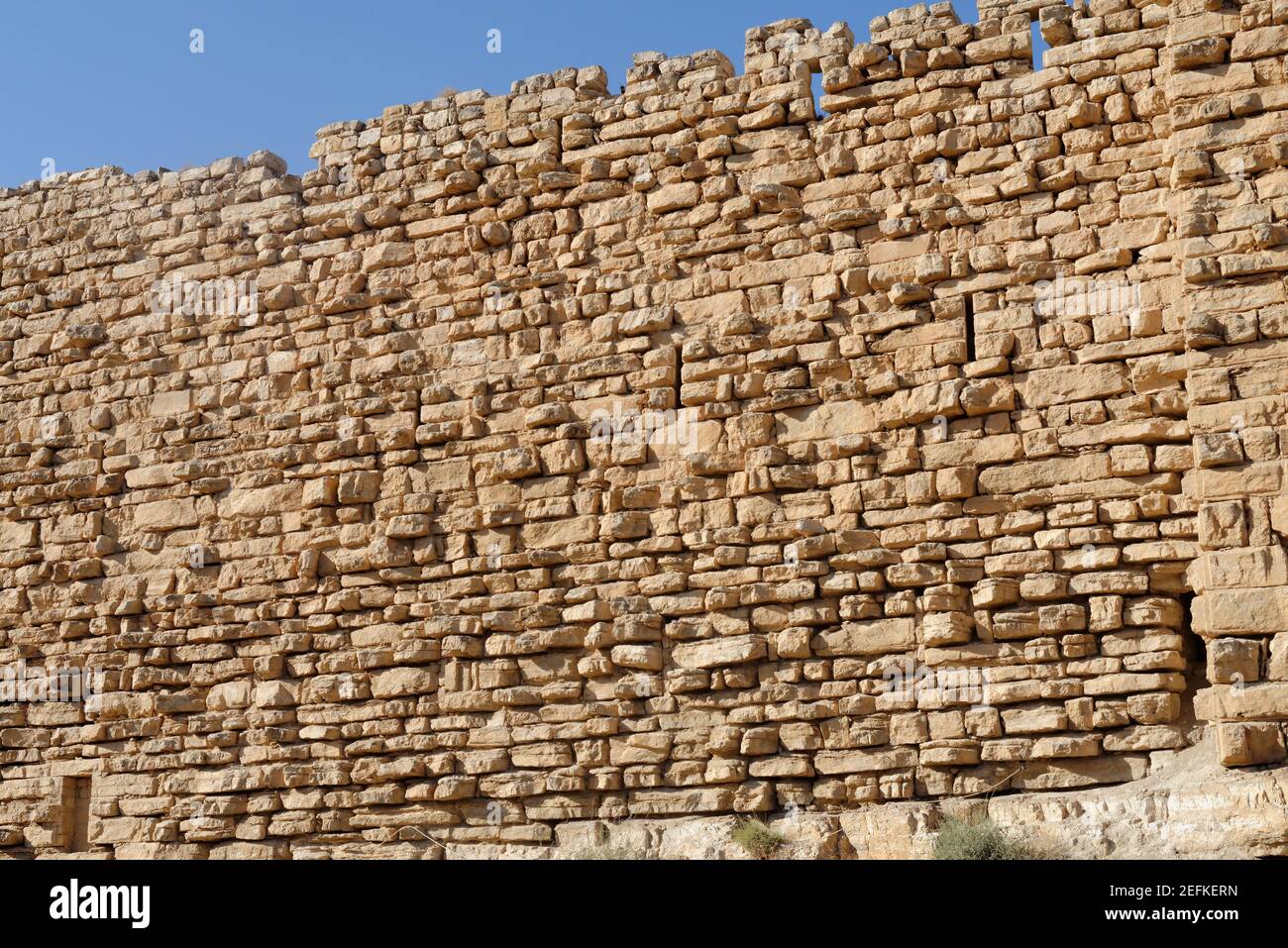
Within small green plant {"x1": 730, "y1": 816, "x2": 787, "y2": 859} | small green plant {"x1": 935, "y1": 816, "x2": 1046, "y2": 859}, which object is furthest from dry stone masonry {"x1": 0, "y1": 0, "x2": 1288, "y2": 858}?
small green plant {"x1": 935, "y1": 816, "x2": 1046, "y2": 859}

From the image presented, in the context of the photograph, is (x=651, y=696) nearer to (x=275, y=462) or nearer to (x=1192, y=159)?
(x=275, y=462)

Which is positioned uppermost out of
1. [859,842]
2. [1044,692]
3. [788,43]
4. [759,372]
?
[788,43]

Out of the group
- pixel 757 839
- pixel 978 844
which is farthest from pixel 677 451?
pixel 978 844

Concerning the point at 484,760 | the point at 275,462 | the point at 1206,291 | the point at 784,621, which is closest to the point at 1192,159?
the point at 1206,291

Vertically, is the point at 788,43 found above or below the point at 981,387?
above

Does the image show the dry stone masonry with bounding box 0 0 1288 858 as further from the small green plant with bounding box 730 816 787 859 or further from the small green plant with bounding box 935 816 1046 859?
the small green plant with bounding box 935 816 1046 859

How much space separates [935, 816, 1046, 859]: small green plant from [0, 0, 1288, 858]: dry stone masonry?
0.34m

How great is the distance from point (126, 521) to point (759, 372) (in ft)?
13.8

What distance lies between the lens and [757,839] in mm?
7320

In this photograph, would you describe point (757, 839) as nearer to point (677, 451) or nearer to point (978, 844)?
point (978, 844)

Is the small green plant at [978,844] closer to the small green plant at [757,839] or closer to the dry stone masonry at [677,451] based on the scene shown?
the dry stone masonry at [677,451]

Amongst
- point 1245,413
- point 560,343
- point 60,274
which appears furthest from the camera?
point 60,274

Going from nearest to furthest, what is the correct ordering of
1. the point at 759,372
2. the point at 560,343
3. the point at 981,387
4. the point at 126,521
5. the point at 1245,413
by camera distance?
the point at 1245,413, the point at 981,387, the point at 759,372, the point at 560,343, the point at 126,521

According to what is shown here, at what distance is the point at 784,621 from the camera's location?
25.6ft
